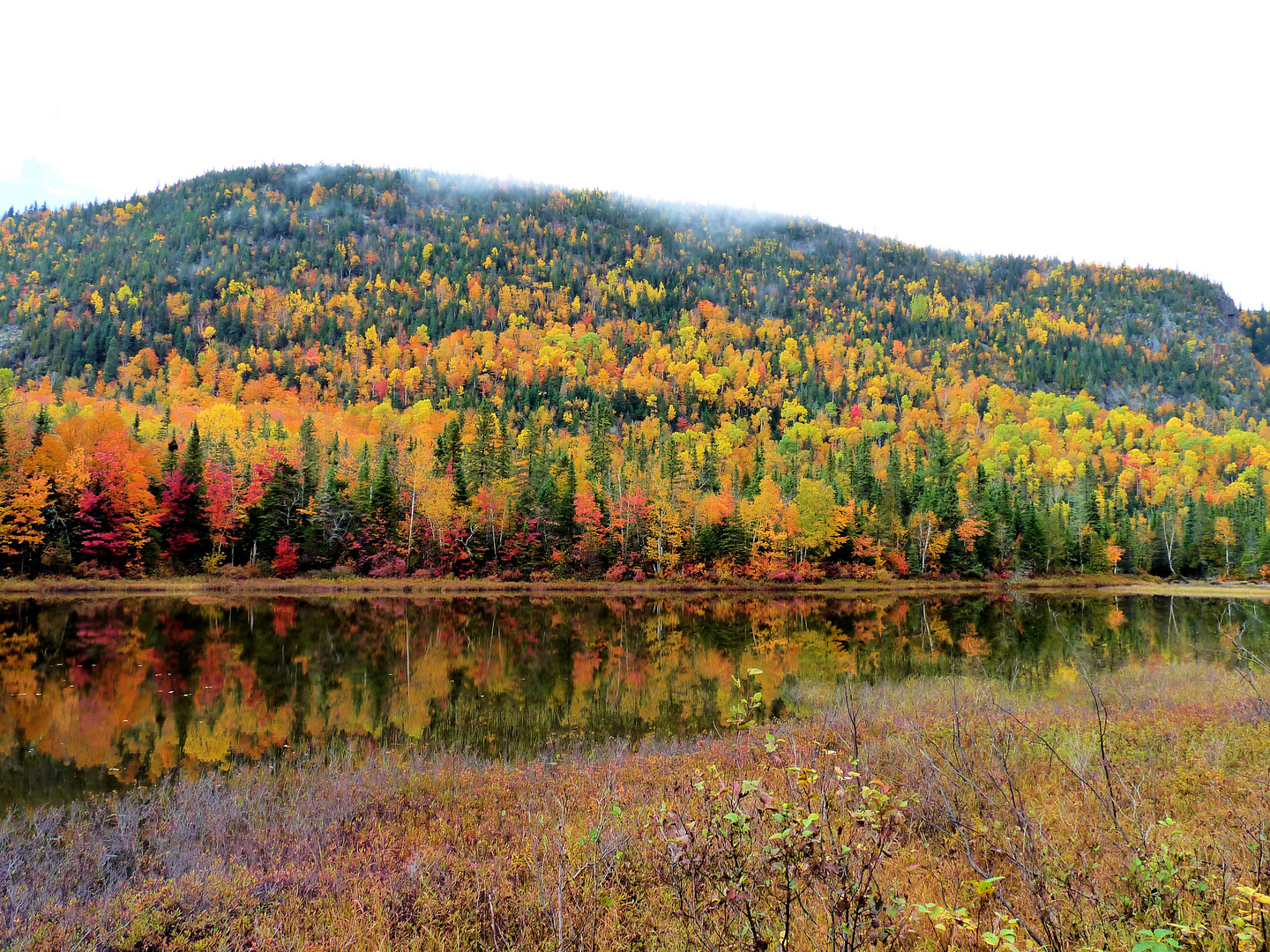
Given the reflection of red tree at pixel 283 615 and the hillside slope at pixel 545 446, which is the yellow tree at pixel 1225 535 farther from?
the reflection of red tree at pixel 283 615

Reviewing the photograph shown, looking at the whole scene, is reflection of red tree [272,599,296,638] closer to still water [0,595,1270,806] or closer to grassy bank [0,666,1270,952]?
still water [0,595,1270,806]

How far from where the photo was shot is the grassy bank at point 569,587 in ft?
148

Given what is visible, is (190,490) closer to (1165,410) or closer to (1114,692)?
(1114,692)

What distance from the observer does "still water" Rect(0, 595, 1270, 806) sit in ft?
44.4

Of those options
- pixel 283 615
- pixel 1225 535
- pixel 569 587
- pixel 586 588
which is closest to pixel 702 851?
pixel 283 615

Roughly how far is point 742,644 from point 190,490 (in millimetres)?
48387

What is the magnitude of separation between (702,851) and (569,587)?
174 ft

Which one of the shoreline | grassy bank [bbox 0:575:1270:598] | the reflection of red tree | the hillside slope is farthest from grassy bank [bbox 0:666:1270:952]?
the hillside slope

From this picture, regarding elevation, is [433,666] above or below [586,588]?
above

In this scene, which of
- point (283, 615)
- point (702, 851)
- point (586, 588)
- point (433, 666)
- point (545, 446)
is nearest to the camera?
point (702, 851)

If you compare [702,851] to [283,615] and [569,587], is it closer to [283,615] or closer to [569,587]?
[283,615]

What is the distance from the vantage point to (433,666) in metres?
22.5

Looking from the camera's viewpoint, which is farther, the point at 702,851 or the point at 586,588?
the point at 586,588

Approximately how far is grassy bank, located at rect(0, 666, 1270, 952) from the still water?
177cm
